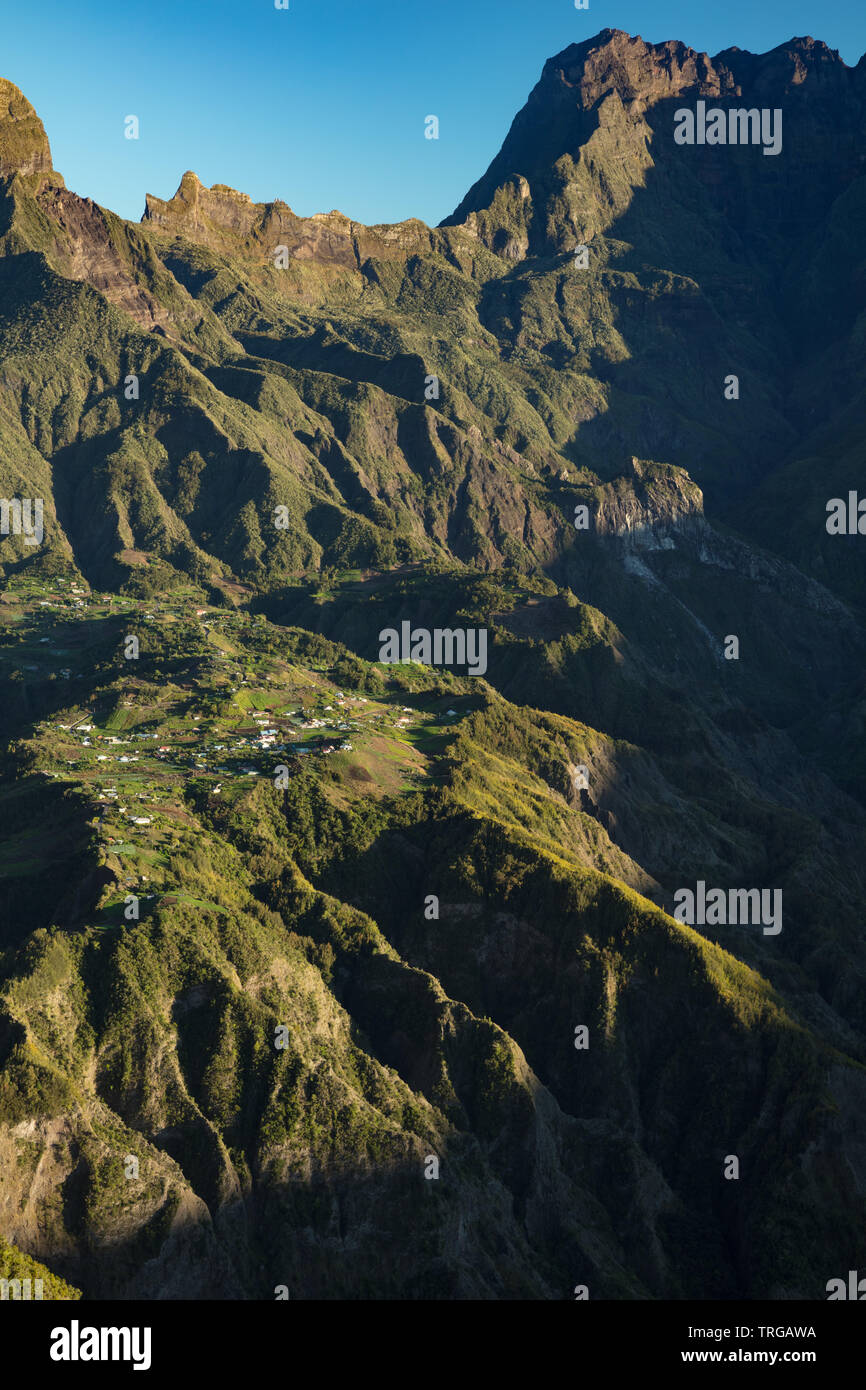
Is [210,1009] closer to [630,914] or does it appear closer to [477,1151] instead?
[477,1151]

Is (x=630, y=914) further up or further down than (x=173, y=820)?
further down

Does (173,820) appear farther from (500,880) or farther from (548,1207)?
(548,1207)

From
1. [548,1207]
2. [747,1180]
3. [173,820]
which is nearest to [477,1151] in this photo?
[548,1207]

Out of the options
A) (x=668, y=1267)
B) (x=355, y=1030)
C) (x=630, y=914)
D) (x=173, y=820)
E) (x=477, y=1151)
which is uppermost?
(x=173, y=820)

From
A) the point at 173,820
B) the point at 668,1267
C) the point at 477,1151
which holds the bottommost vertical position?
the point at 668,1267

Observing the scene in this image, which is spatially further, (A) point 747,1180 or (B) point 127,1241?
(A) point 747,1180
